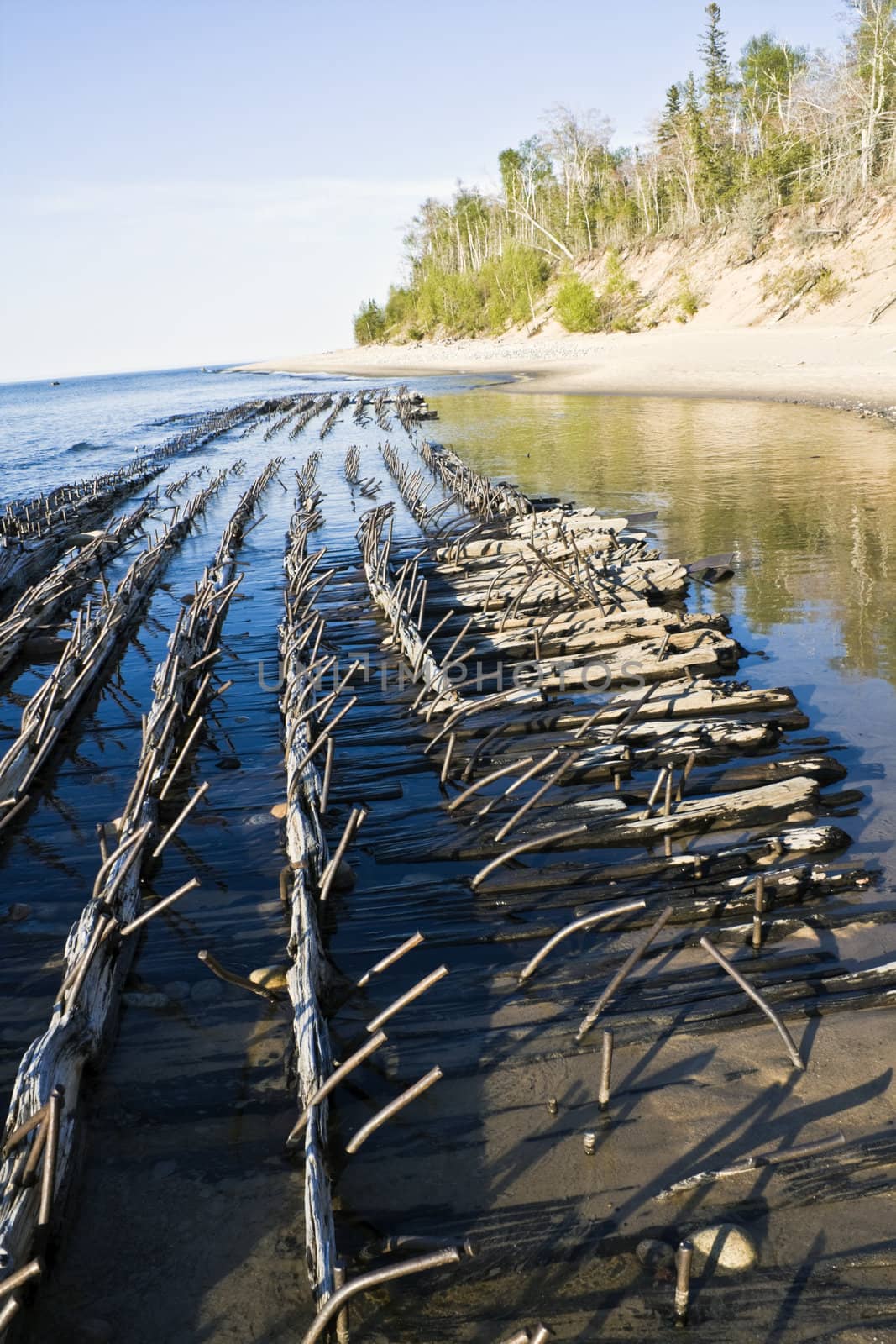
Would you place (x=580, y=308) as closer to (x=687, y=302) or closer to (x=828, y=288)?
(x=687, y=302)

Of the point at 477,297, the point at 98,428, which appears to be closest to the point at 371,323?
the point at 477,297

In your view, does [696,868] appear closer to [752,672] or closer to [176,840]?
[176,840]

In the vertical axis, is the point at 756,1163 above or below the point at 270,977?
below

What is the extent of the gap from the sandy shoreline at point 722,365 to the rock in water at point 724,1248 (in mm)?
22072

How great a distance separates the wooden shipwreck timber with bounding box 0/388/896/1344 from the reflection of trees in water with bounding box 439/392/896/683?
96.0 inches

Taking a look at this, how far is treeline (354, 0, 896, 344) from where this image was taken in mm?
45094

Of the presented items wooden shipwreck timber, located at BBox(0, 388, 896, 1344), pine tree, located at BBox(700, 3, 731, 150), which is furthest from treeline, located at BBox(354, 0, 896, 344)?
wooden shipwreck timber, located at BBox(0, 388, 896, 1344)

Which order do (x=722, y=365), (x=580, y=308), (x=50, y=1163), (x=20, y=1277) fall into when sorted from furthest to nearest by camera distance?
(x=580, y=308) → (x=722, y=365) → (x=50, y=1163) → (x=20, y=1277)

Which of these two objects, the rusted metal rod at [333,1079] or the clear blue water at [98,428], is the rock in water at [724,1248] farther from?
the clear blue water at [98,428]

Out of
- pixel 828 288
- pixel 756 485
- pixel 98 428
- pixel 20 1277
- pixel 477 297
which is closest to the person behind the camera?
pixel 20 1277

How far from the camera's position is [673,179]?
61.8m

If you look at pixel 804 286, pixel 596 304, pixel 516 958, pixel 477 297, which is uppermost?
pixel 477 297

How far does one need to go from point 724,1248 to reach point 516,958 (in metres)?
1.49

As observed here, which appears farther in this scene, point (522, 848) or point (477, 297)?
point (477, 297)
